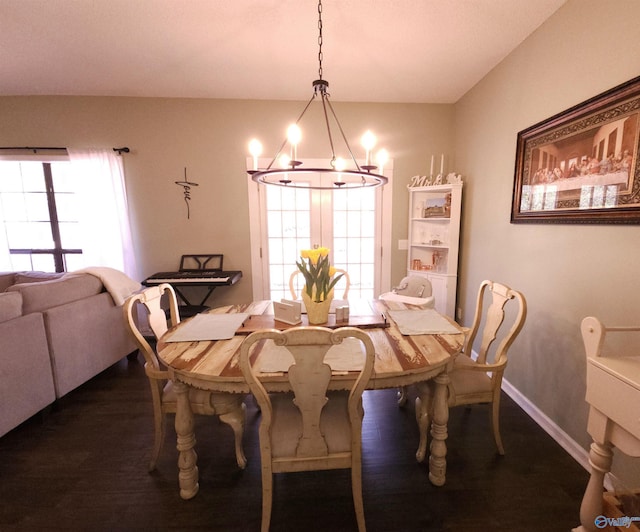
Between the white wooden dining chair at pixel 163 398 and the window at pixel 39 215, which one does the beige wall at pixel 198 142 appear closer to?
the window at pixel 39 215

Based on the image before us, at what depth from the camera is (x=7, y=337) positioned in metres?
1.69

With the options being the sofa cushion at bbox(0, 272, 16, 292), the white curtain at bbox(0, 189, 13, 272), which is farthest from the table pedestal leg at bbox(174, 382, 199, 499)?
the white curtain at bbox(0, 189, 13, 272)

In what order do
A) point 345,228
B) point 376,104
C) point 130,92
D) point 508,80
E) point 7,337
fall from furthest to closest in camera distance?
point 345,228, point 376,104, point 130,92, point 508,80, point 7,337

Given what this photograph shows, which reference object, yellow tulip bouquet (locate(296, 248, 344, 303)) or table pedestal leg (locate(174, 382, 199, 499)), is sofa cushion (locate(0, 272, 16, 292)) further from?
yellow tulip bouquet (locate(296, 248, 344, 303))

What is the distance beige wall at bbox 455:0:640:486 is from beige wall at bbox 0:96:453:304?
0.80 metres

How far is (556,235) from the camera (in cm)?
179

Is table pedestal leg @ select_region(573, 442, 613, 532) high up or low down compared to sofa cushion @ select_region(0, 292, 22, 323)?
down

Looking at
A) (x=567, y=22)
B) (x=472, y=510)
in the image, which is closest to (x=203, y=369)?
(x=472, y=510)

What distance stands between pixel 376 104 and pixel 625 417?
327cm

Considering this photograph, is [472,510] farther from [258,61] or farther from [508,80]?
[258,61]

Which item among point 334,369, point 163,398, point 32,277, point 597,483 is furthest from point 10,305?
point 597,483

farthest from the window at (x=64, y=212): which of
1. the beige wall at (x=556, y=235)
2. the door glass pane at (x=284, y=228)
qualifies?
the beige wall at (x=556, y=235)

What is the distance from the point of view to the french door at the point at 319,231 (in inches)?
130

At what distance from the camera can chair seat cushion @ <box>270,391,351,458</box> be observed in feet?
3.82
